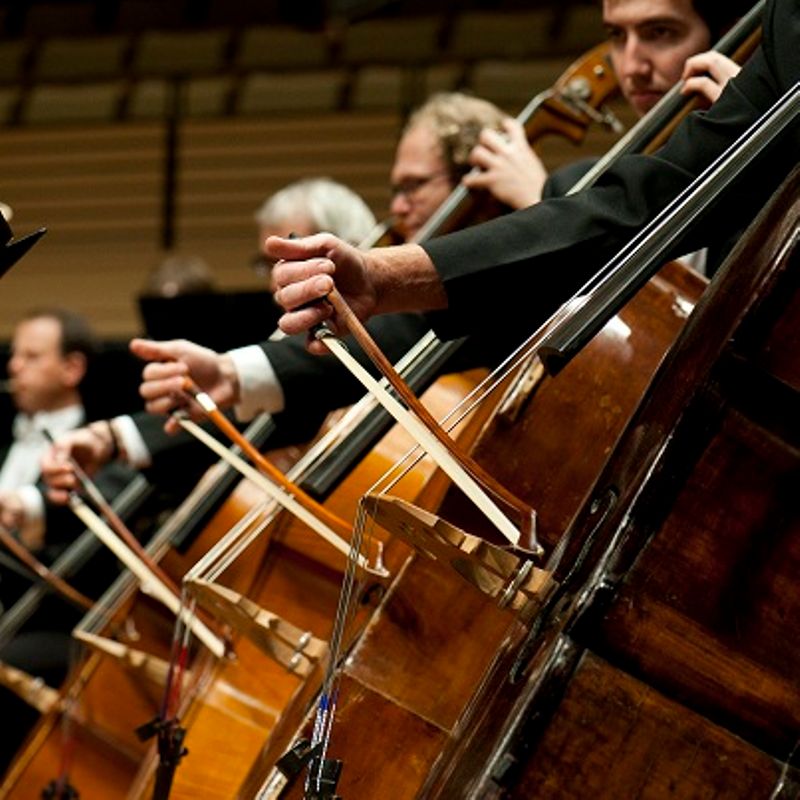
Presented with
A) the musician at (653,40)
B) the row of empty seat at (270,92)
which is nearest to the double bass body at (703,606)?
the musician at (653,40)

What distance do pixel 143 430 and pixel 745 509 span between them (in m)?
2.07

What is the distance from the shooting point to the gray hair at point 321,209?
11.8 ft

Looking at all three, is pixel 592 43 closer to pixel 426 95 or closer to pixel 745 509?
pixel 426 95

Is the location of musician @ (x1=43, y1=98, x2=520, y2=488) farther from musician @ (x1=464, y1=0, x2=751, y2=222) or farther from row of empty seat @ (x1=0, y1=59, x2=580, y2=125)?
row of empty seat @ (x1=0, y1=59, x2=580, y2=125)

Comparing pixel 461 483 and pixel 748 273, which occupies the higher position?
pixel 748 273

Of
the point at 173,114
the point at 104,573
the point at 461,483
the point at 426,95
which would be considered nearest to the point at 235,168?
the point at 173,114

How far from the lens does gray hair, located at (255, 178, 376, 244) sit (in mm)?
3584

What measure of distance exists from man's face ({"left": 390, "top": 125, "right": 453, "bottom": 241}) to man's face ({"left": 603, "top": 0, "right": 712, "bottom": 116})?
2.66 ft

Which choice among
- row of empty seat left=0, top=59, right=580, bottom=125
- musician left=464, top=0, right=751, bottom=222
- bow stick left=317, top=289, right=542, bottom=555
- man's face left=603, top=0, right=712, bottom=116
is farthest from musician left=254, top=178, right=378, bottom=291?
row of empty seat left=0, top=59, right=580, bottom=125

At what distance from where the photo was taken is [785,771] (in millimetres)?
1273

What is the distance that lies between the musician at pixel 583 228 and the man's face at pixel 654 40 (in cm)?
62

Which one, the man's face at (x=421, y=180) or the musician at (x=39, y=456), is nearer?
the man's face at (x=421, y=180)

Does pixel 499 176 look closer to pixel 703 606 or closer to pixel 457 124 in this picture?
pixel 457 124

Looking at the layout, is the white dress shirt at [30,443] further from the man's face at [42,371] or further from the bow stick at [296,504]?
the bow stick at [296,504]
